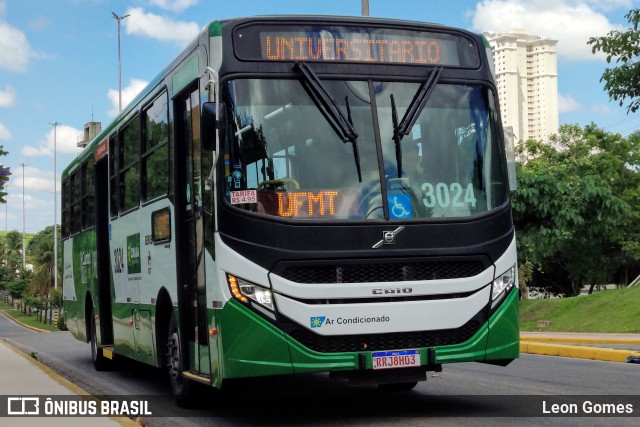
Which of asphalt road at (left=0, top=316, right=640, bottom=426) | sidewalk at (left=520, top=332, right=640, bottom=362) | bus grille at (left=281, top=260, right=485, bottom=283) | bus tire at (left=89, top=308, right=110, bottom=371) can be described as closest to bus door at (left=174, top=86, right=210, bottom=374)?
asphalt road at (left=0, top=316, right=640, bottom=426)

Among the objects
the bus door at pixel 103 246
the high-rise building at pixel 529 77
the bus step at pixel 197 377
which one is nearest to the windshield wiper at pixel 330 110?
the bus step at pixel 197 377

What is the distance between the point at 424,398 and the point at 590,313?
769 inches

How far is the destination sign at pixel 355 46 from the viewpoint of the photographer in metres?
8.87

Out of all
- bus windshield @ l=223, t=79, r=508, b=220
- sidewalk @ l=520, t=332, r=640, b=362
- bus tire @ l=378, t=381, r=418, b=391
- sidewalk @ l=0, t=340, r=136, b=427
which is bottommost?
sidewalk @ l=520, t=332, r=640, b=362

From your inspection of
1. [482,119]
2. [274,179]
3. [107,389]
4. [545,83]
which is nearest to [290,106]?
[274,179]

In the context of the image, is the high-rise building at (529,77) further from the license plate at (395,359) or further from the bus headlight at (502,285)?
the license plate at (395,359)

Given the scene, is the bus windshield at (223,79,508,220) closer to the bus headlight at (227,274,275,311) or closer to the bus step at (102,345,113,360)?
the bus headlight at (227,274,275,311)

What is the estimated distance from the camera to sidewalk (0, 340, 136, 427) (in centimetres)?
936

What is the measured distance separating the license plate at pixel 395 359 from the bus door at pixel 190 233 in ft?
5.49

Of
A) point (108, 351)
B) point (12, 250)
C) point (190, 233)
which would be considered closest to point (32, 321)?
point (108, 351)

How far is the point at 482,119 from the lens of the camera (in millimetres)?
9266

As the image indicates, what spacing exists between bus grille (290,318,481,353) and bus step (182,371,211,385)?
1.23 m

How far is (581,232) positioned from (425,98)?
43.0m

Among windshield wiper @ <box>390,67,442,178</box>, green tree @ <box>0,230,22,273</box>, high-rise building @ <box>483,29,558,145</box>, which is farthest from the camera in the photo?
high-rise building @ <box>483,29,558,145</box>
